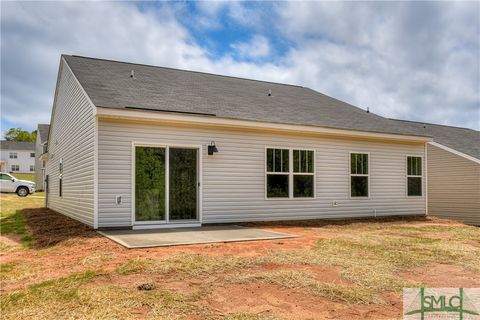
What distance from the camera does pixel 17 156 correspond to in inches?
2175

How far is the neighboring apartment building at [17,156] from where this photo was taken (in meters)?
54.4

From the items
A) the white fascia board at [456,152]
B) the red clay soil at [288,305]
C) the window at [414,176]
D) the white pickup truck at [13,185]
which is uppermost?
the white fascia board at [456,152]

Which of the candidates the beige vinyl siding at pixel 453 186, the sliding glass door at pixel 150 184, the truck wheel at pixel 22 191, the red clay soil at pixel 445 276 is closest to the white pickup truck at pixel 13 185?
the truck wheel at pixel 22 191

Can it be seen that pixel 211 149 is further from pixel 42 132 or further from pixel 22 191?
pixel 42 132

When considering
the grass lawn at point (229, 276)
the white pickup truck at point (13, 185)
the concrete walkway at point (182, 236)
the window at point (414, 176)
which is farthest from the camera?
the white pickup truck at point (13, 185)

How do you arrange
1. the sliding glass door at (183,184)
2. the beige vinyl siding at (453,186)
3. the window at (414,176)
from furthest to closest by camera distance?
the beige vinyl siding at (453,186), the window at (414,176), the sliding glass door at (183,184)

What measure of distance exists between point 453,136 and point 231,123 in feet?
45.9

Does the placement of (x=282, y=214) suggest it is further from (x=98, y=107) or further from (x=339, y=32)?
(x=339, y=32)

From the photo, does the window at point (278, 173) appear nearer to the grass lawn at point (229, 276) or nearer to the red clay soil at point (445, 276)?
the grass lawn at point (229, 276)

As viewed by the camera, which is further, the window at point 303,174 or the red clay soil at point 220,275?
the window at point 303,174

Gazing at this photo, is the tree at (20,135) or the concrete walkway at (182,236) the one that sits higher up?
the tree at (20,135)

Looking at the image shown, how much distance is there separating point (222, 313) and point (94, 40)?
44.5ft

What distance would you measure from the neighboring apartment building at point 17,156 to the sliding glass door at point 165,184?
54013 mm

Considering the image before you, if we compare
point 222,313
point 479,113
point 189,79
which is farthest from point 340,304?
point 479,113
